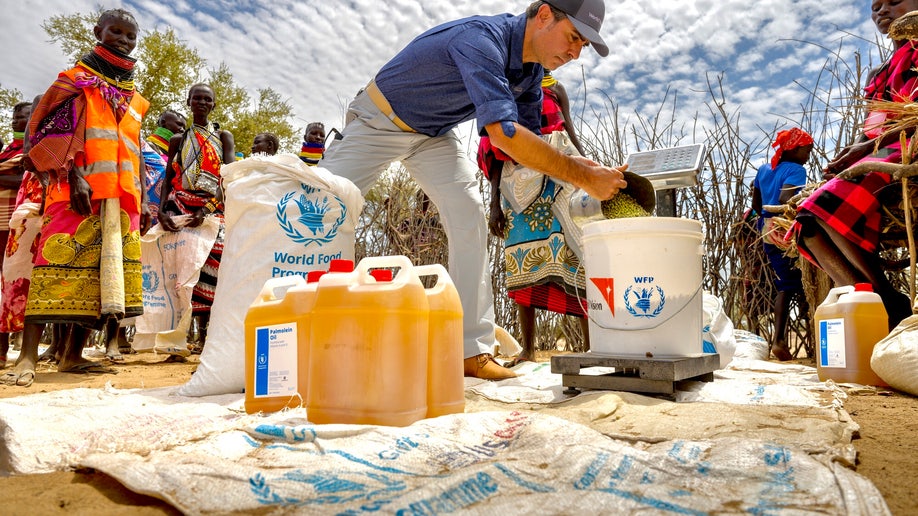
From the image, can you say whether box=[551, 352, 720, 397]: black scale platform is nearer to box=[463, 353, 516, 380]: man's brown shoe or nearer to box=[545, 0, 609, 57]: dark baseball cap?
box=[463, 353, 516, 380]: man's brown shoe

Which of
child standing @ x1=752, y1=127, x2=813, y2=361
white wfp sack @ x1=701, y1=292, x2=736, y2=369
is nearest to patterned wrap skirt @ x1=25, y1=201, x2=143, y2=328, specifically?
white wfp sack @ x1=701, y1=292, x2=736, y2=369

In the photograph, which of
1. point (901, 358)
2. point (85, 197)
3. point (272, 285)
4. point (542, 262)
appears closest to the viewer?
point (272, 285)

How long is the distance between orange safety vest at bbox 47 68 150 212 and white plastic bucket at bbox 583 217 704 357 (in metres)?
2.57

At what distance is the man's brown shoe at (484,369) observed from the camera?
2.62 m

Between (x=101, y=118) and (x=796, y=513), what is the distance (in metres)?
3.61

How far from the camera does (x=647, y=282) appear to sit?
6.95 ft

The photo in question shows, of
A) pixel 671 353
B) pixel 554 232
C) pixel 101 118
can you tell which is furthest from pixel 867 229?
pixel 101 118

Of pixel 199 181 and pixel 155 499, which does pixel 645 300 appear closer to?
pixel 155 499

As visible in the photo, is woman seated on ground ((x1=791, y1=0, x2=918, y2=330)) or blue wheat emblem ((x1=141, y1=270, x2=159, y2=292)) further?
blue wheat emblem ((x1=141, y1=270, x2=159, y2=292))

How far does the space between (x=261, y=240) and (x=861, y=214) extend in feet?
8.33

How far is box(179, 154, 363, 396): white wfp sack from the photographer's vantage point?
220 centimetres

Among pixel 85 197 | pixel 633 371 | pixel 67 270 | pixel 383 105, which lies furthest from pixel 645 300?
pixel 67 270

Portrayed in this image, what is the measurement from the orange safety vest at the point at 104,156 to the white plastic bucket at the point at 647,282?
257 centimetres

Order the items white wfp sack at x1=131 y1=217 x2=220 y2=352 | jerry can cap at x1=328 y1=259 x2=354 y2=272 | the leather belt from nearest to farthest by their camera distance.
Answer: jerry can cap at x1=328 y1=259 x2=354 y2=272
the leather belt
white wfp sack at x1=131 y1=217 x2=220 y2=352
